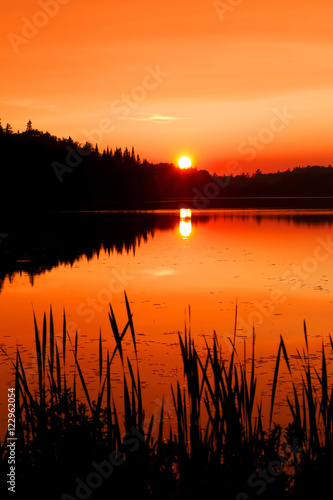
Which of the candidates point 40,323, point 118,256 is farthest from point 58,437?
point 118,256

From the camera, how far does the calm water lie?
489 inches

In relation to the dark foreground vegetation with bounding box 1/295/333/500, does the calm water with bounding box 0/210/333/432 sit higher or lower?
lower

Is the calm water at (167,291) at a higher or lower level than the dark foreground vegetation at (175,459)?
lower

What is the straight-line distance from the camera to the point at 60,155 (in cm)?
10988

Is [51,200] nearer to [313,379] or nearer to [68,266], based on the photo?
[68,266]

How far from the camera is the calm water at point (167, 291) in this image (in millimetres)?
12430

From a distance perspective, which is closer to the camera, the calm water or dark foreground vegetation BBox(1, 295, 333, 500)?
dark foreground vegetation BBox(1, 295, 333, 500)

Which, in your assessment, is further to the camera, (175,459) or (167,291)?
(167,291)

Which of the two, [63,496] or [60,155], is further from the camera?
[60,155]

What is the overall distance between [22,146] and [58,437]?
10123 centimetres

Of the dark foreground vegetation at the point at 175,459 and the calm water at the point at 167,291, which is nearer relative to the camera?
the dark foreground vegetation at the point at 175,459

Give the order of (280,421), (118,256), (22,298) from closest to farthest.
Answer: (280,421) < (22,298) < (118,256)

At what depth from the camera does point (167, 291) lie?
1927 cm

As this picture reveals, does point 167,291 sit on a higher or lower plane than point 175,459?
lower
